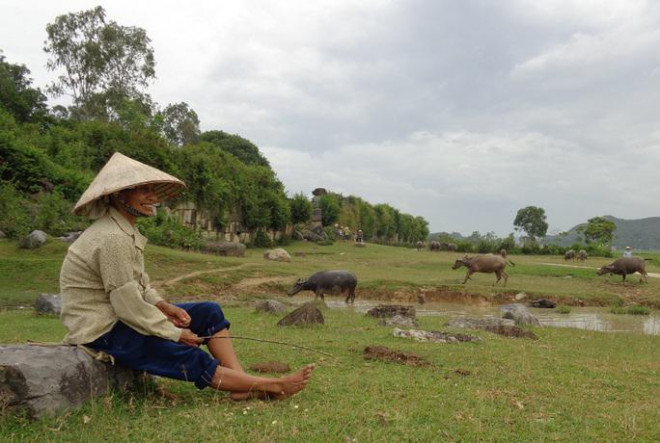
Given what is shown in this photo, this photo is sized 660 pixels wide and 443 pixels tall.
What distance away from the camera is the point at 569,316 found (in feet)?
52.8

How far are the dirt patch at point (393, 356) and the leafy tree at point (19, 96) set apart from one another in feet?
102

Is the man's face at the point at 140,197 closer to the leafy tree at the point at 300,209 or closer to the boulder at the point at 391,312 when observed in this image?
the boulder at the point at 391,312

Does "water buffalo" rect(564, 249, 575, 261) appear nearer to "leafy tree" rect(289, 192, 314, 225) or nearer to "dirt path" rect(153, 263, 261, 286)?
"leafy tree" rect(289, 192, 314, 225)

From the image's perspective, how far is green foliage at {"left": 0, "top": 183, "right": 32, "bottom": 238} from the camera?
19.1m

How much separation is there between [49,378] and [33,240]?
16731 millimetres

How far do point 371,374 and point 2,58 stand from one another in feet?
138

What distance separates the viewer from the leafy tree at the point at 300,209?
4562cm

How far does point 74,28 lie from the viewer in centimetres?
3656

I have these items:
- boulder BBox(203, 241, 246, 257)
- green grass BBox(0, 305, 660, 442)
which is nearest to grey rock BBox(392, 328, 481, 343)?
green grass BBox(0, 305, 660, 442)

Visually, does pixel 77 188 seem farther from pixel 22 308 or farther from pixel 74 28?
pixel 74 28

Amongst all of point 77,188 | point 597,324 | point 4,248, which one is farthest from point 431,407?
point 77,188

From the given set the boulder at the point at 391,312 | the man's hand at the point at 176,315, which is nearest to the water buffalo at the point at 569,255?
the boulder at the point at 391,312

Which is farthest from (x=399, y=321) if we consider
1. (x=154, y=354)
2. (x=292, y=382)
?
(x=154, y=354)

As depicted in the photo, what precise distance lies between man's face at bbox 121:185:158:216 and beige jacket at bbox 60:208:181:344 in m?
0.24
